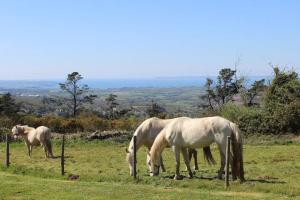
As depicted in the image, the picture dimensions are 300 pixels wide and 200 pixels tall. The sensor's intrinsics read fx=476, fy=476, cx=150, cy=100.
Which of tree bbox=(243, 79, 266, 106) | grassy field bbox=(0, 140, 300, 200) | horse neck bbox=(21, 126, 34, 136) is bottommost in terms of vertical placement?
grassy field bbox=(0, 140, 300, 200)

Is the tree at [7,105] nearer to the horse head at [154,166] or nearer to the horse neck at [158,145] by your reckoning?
the horse neck at [158,145]

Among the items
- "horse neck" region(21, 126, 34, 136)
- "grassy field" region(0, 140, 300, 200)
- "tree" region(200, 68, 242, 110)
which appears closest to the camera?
"grassy field" region(0, 140, 300, 200)

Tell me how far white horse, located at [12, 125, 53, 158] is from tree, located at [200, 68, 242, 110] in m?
30.1

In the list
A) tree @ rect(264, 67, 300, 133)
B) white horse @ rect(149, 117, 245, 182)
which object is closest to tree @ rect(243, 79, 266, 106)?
tree @ rect(264, 67, 300, 133)

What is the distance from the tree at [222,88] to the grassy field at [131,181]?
Answer: 1166 inches

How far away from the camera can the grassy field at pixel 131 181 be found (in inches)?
512

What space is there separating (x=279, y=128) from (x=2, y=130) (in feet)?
62.5

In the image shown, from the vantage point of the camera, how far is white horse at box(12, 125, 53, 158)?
2330 cm

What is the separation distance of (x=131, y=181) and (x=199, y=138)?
2596 mm

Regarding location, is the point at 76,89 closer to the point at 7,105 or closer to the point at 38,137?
the point at 7,105

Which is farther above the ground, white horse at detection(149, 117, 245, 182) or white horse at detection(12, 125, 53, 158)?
white horse at detection(149, 117, 245, 182)

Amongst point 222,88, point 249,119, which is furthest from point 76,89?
point 249,119

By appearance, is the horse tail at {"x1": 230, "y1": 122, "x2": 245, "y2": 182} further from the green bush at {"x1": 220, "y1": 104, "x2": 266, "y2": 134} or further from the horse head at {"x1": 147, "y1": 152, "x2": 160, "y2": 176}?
the green bush at {"x1": 220, "y1": 104, "x2": 266, "y2": 134}

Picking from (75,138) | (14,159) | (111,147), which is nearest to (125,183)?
(14,159)
